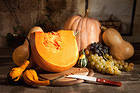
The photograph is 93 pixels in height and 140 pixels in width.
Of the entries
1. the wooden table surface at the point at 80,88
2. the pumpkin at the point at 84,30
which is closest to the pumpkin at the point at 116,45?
the pumpkin at the point at 84,30

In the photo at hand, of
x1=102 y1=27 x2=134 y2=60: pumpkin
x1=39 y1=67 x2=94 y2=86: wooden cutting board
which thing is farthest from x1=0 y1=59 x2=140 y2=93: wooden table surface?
x1=102 y1=27 x2=134 y2=60: pumpkin

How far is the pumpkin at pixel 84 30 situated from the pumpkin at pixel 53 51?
0.48 feet

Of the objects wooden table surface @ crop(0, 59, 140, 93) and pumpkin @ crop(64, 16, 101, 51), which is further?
pumpkin @ crop(64, 16, 101, 51)

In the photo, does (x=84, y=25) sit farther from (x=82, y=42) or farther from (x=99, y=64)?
(x=99, y=64)

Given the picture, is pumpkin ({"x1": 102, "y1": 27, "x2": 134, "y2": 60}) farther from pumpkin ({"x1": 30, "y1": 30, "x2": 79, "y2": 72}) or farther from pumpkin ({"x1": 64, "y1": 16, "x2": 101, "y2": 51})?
pumpkin ({"x1": 30, "y1": 30, "x2": 79, "y2": 72})

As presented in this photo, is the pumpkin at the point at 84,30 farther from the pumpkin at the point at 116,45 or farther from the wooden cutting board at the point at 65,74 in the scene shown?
the wooden cutting board at the point at 65,74

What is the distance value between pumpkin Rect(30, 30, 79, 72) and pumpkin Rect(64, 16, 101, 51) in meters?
0.15

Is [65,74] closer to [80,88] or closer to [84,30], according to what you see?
[80,88]

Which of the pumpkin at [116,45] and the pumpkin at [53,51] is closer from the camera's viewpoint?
the pumpkin at [53,51]

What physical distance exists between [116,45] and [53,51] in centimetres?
48

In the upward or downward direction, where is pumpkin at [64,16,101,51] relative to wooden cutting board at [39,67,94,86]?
upward

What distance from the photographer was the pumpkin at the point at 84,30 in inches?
41.2

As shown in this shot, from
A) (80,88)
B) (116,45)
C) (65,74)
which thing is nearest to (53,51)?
(65,74)

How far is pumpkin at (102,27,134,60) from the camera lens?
1.06 meters
